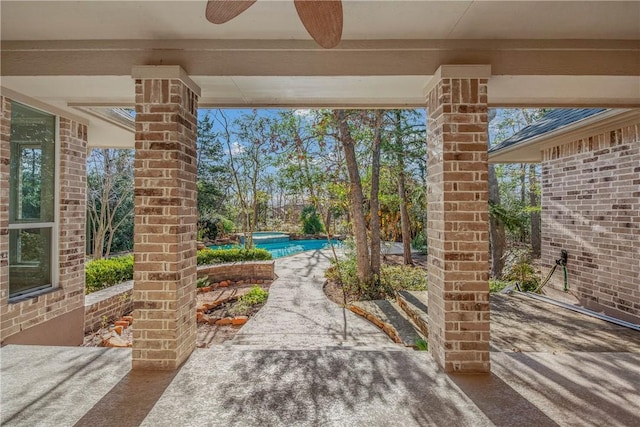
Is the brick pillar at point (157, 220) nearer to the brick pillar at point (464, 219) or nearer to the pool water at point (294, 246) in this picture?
the brick pillar at point (464, 219)

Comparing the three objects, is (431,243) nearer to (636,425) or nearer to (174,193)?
(636,425)

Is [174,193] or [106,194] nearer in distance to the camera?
[174,193]

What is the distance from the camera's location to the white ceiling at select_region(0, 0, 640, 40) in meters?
2.18

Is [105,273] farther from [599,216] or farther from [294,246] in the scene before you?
[294,246]

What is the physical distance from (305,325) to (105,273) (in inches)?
159

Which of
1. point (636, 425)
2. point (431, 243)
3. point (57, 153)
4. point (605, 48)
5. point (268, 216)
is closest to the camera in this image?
point (636, 425)

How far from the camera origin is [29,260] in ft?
11.8

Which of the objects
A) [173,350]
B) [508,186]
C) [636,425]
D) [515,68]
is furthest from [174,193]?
[508,186]

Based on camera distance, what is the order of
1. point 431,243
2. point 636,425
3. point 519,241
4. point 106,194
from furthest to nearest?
point 519,241 < point 106,194 < point 431,243 < point 636,425

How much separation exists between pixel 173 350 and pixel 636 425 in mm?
3211

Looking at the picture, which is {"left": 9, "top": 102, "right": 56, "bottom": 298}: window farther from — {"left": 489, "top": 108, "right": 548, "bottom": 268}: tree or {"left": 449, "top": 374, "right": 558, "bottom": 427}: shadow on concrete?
{"left": 489, "top": 108, "right": 548, "bottom": 268}: tree

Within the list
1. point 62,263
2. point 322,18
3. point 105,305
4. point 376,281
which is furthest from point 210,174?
point 322,18

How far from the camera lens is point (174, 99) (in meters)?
2.62

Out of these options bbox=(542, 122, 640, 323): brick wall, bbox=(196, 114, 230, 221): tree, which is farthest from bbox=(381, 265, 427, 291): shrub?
bbox=(196, 114, 230, 221): tree
